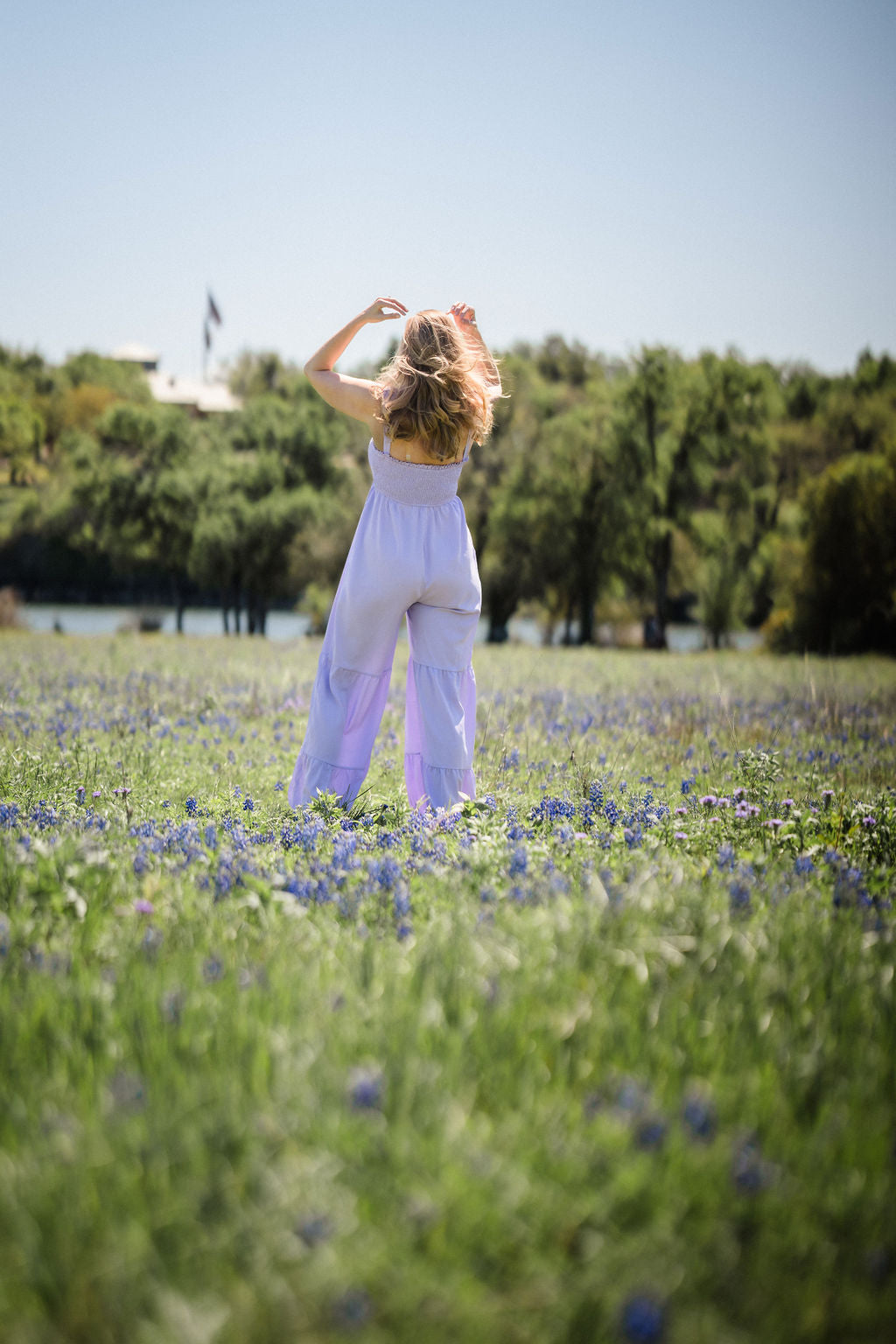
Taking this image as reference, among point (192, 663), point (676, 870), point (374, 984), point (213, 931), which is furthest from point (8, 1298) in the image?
point (192, 663)

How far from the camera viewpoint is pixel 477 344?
15.3 feet

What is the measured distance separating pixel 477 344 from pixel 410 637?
5.09ft

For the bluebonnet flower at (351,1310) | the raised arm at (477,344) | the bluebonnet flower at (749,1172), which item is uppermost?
the raised arm at (477,344)

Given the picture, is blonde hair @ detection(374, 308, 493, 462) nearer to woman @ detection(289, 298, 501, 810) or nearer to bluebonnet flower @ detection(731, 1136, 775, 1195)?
woman @ detection(289, 298, 501, 810)

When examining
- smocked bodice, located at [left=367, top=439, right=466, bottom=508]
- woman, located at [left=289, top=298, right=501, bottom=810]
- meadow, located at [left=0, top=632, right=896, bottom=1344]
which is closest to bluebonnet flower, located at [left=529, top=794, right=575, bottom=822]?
woman, located at [left=289, top=298, right=501, bottom=810]

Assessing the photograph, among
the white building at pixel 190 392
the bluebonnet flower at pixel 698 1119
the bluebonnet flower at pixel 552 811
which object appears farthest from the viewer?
the white building at pixel 190 392

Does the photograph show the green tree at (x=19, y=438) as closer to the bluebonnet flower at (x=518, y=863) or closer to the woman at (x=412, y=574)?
the woman at (x=412, y=574)

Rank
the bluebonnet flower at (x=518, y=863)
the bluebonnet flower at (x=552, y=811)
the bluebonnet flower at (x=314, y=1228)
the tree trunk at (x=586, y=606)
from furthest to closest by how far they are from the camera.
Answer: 1. the tree trunk at (x=586, y=606)
2. the bluebonnet flower at (x=552, y=811)
3. the bluebonnet flower at (x=518, y=863)
4. the bluebonnet flower at (x=314, y=1228)

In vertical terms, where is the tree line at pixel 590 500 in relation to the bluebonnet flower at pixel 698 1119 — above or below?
above

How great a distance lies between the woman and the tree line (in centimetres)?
2572

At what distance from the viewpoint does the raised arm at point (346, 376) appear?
4.71 metres

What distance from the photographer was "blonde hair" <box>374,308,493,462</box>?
452cm

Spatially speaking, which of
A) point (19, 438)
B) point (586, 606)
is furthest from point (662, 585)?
point (19, 438)

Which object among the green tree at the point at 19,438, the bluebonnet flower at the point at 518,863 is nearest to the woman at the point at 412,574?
the bluebonnet flower at the point at 518,863
